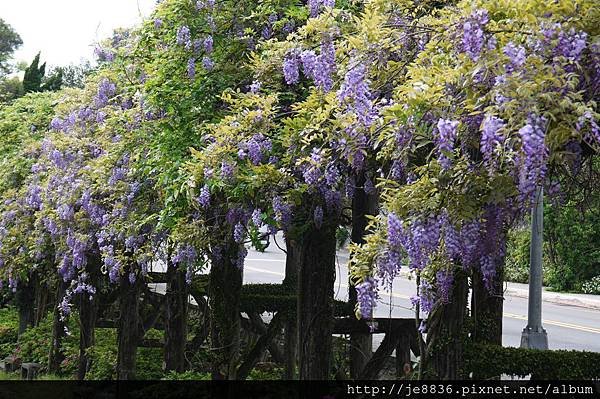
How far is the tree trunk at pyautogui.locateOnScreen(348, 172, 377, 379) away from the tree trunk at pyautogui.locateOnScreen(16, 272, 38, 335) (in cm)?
861

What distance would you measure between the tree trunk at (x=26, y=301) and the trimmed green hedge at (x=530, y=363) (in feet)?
36.8

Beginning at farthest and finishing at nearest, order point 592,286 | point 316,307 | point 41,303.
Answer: point 592,286 < point 41,303 < point 316,307

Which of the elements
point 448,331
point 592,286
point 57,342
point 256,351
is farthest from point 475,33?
point 592,286

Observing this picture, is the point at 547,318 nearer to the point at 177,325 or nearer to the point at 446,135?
the point at 177,325

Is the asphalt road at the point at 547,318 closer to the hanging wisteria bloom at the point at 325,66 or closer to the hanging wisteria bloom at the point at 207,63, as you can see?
the hanging wisteria bloom at the point at 207,63

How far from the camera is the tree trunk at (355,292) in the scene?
7.37 meters

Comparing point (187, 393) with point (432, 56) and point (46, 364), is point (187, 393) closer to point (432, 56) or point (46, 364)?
point (432, 56)

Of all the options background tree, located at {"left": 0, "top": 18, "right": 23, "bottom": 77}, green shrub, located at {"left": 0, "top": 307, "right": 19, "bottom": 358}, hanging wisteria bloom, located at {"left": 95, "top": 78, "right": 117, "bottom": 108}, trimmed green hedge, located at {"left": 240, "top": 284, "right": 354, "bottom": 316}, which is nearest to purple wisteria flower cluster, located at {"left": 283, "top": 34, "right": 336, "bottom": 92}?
trimmed green hedge, located at {"left": 240, "top": 284, "right": 354, "bottom": 316}

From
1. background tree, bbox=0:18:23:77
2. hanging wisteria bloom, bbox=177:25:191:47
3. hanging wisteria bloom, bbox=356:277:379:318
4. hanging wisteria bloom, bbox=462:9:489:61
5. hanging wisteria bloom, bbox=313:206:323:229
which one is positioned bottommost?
hanging wisteria bloom, bbox=356:277:379:318

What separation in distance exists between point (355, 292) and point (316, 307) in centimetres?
180

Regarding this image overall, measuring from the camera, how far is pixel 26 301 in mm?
15016

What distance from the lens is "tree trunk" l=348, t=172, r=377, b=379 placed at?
7.37 meters

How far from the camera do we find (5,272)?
1250 cm

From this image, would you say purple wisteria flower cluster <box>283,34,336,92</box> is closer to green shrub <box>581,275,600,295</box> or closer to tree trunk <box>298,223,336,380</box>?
tree trunk <box>298,223,336,380</box>
